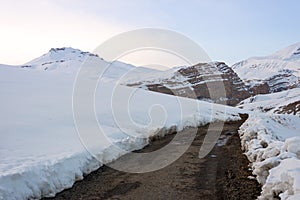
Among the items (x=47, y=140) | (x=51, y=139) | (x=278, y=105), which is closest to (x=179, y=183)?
(x=47, y=140)

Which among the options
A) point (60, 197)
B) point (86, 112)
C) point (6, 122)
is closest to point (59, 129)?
point (6, 122)

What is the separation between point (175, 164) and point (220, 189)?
3227 mm

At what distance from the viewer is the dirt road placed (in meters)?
8.01

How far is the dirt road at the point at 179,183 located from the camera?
801 centimetres

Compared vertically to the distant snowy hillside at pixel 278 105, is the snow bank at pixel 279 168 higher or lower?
higher

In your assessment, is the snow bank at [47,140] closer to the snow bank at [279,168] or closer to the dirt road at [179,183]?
the dirt road at [179,183]

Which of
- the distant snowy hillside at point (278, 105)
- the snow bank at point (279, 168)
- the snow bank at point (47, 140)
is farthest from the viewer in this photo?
the distant snowy hillside at point (278, 105)

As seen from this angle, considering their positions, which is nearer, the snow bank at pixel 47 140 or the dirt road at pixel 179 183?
the dirt road at pixel 179 183

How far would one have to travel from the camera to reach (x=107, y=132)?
15.9 m

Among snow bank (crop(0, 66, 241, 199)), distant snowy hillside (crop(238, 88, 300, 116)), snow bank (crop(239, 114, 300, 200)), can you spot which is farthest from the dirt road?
distant snowy hillside (crop(238, 88, 300, 116))

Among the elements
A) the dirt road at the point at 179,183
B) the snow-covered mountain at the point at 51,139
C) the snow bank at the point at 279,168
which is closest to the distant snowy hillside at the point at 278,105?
the snow-covered mountain at the point at 51,139

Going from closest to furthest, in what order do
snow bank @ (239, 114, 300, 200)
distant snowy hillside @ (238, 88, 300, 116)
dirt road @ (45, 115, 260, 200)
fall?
1. snow bank @ (239, 114, 300, 200)
2. dirt road @ (45, 115, 260, 200)
3. distant snowy hillside @ (238, 88, 300, 116)

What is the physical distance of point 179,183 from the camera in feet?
29.5

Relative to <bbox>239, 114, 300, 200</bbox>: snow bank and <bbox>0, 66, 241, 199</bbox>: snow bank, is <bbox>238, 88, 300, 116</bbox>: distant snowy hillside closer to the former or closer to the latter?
<bbox>0, 66, 241, 199</bbox>: snow bank
